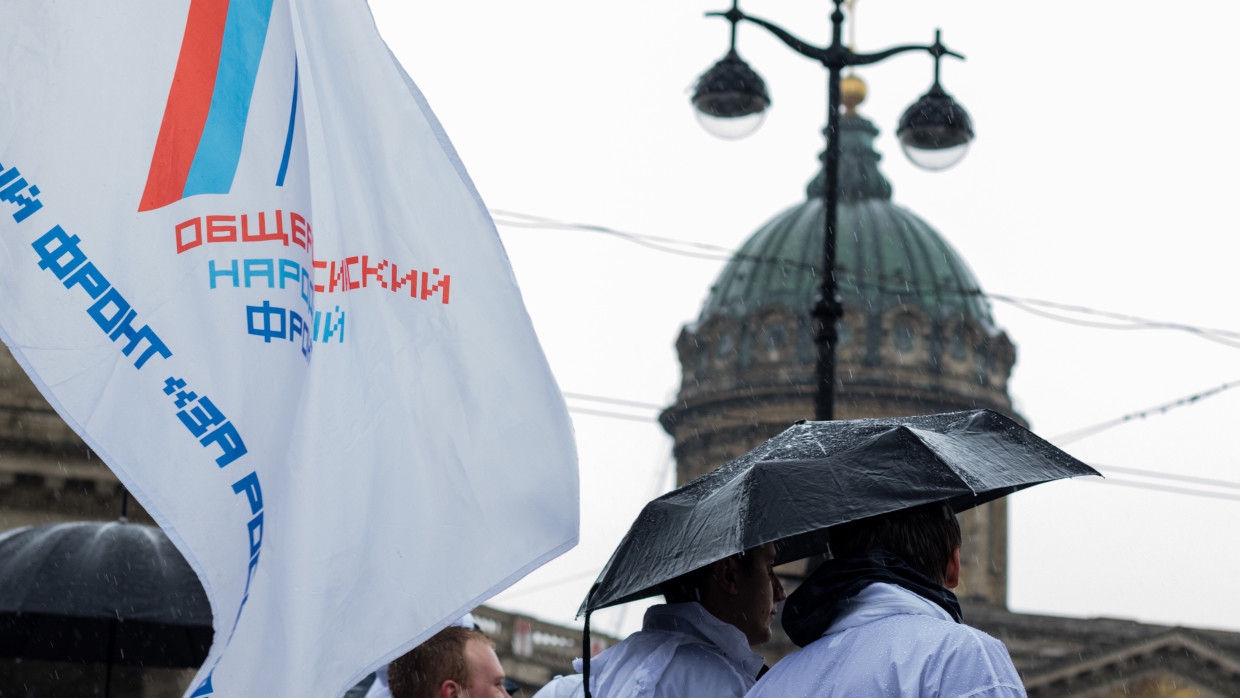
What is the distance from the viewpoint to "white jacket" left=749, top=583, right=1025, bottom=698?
9.32ft

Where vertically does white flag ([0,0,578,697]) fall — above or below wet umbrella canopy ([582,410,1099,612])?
above

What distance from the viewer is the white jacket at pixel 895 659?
284cm

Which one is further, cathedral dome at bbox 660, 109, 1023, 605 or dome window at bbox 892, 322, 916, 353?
dome window at bbox 892, 322, 916, 353

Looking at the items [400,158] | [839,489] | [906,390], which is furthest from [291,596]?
[906,390]

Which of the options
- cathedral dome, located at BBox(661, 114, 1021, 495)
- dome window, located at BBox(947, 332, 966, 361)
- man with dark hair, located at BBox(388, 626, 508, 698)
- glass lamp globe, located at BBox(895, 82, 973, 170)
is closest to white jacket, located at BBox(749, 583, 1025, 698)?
man with dark hair, located at BBox(388, 626, 508, 698)

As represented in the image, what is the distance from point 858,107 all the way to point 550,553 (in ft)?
185

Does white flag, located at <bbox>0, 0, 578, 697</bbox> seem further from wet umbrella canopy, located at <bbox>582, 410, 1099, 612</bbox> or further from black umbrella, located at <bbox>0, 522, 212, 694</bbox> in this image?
black umbrella, located at <bbox>0, 522, 212, 694</bbox>

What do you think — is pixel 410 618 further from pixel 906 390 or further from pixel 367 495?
pixel 906 390

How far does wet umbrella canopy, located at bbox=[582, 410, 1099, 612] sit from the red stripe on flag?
4.09 ft

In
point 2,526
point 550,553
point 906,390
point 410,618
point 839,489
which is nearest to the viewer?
point 410,618

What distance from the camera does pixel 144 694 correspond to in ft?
55.3

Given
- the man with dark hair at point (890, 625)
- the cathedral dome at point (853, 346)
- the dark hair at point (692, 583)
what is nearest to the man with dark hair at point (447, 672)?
the dark hair at point (692, 583)

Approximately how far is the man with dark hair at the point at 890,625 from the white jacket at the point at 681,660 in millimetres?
480

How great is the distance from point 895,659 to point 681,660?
91 cm
